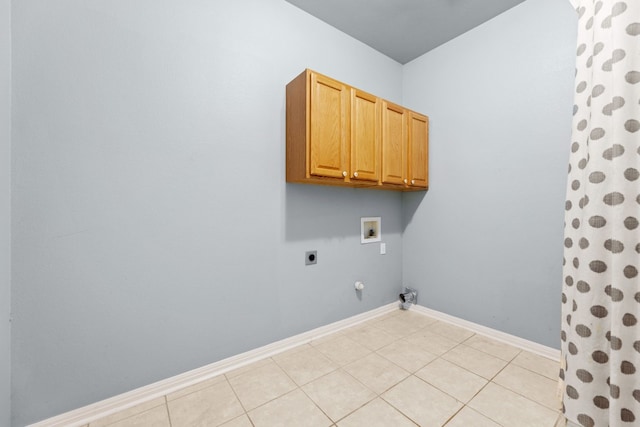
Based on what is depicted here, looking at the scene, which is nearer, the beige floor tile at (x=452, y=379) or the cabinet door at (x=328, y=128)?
the beige floor tile at (x=452, y=379)

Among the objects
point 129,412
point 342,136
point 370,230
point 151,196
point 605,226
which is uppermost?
point 342,136

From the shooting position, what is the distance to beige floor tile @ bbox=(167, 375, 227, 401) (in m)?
1.42

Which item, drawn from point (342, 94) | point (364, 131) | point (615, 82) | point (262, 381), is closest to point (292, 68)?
point (342, 94)

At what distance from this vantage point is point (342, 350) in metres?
1.86

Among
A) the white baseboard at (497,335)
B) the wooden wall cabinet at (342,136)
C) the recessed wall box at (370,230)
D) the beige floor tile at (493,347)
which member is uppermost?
the wooden wall cabinet at (342,136)

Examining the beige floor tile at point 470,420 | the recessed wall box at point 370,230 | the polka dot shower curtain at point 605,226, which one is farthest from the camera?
the recessed wall box at point 370,230

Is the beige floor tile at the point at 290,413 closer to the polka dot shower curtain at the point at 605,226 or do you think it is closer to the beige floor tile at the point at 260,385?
the beige floor tile at the point at 260,385

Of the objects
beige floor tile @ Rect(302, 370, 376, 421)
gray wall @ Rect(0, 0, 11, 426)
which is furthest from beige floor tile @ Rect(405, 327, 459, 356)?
gray wall @ Rect(0, 0, 11, 426)

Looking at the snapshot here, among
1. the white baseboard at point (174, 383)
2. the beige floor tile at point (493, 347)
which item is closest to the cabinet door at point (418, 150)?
the beige floor tile at point (493, 347)

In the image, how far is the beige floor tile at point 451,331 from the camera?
80.4 inches

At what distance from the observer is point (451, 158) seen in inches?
91.1

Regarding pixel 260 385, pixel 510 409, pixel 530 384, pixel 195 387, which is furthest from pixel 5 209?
pixel 530 384

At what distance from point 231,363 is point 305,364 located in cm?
48

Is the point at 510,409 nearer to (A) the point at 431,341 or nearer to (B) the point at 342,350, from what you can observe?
(A) the point at 431,341
